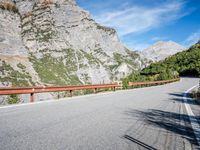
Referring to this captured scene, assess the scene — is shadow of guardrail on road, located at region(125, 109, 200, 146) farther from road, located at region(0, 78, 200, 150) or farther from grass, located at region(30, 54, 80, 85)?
grass, located at region(30, 54, 80, 85)

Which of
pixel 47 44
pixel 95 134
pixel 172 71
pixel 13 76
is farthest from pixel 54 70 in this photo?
pixel 95 134

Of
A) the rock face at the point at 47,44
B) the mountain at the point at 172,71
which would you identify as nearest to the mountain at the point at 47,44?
the rock face at the point at 47,44

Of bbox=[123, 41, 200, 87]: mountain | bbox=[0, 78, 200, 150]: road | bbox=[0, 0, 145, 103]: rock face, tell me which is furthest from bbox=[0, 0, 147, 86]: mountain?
bbox=[0, 78, 200, 150]: road

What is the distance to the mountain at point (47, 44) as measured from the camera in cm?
9806

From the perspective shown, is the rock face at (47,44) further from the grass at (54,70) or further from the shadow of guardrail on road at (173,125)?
the shadow of guardrail on road at (173,125)

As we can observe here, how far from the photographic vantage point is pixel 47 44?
5576 inches

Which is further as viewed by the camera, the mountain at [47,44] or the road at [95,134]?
the mountain at [47,44]

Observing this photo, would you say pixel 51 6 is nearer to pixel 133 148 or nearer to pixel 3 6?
pixel 3 6

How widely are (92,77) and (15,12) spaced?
53.5 metres

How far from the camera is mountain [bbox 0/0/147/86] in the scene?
98062mm

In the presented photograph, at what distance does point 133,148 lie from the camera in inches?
184

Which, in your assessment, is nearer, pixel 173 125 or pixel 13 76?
pixel 173 125

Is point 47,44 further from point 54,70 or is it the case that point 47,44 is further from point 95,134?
point 95,134

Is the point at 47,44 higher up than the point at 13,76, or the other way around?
the point at 47,44
